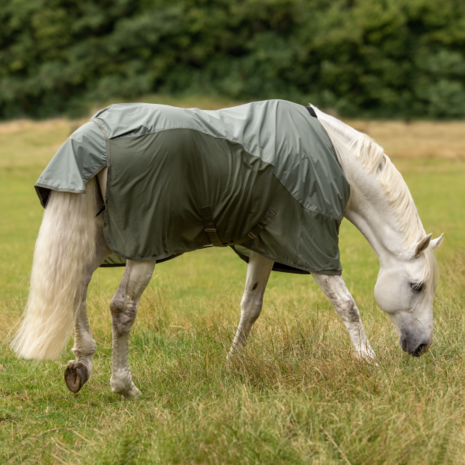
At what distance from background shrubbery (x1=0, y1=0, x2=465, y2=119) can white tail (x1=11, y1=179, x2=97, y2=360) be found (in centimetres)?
2562

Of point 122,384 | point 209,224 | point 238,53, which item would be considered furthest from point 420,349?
point 238,53

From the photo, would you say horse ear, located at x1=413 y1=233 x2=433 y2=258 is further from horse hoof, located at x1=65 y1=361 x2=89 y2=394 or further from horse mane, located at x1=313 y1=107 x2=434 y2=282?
horse hoof, located at x1=65 y1=361 x2=89 y2=394

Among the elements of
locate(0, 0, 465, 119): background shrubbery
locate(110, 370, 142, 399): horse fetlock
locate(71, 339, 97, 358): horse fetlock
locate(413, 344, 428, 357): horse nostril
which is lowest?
locate(0, 0, 465, 119): background shrubbery

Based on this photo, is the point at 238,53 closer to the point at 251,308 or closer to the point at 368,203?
the point at 251,308

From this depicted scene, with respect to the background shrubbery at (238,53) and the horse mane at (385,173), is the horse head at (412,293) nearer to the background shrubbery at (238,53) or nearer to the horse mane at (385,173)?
the horse mane at (385,173)

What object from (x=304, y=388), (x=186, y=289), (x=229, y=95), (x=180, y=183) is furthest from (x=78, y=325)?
(x=229, y=95)

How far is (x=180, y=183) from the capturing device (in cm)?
336

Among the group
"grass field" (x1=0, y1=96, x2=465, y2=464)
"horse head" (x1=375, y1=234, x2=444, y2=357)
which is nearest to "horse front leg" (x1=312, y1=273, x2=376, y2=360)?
"grass field" (x1=0, y1=96, x2=465, y2=464)

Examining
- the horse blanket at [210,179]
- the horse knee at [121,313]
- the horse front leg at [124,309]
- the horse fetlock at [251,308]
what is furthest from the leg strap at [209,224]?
the horse fetlock at [251,308]

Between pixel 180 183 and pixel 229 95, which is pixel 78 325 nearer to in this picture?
pixel 180 183

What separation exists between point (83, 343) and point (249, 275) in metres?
1.31

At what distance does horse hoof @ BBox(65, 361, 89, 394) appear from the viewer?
11.6 ft

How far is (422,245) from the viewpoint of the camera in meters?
3.73

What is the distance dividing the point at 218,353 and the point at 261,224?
1202 millimetres
